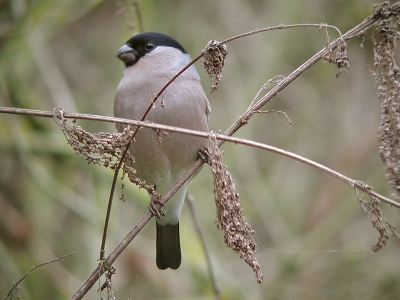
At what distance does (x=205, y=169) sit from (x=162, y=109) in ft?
5.33

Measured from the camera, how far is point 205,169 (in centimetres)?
384

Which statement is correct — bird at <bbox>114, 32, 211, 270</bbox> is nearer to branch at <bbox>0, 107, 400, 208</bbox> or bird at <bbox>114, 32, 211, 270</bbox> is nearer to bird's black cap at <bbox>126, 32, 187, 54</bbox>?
bird's black cap at <bbox>126, 32, 187, 54</bbox>

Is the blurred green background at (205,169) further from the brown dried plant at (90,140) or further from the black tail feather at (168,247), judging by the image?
the brown dried plant at (90,140)

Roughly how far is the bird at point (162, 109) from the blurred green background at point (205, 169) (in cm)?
32

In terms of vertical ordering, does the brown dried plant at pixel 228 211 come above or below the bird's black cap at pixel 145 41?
below

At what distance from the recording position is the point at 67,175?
A: 323 cm

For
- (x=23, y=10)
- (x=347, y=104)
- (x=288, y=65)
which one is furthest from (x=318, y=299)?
(x=23, y=10)

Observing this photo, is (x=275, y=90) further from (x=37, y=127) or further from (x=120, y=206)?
(x=120, y=206)

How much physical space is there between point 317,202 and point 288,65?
107cm

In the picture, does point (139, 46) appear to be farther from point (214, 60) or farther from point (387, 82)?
→ point (387, 82)

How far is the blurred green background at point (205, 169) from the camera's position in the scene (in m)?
3.03

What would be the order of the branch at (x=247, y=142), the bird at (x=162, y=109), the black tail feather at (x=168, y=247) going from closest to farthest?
the branch at (x=247, y=142)
the bird at (x=162, y=109)
the black tail feather at (x=168, y=247)

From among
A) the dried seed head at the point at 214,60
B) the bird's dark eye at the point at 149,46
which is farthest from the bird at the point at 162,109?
the dried seed head at the point at 214,60

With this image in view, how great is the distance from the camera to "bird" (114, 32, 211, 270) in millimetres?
2365
